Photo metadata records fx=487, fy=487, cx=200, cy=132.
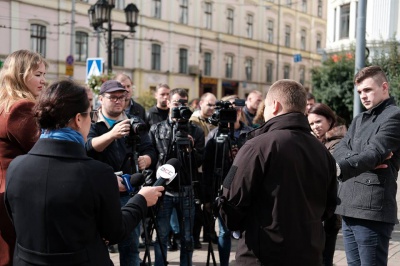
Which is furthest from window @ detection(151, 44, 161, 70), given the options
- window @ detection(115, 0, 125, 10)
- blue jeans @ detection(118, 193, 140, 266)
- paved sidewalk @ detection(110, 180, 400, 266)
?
blue jeans @ detection(118, 193, 140, 266)

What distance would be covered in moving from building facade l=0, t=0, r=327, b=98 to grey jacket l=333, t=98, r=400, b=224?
1825cm

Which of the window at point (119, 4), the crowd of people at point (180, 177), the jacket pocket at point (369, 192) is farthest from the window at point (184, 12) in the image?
the jacket pocket at point (369, 192)

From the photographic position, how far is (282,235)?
2.70m

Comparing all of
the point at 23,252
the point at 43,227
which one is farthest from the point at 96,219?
the point at 23,252

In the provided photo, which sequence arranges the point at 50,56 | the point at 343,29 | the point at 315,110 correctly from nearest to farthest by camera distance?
1. the point at 315,110
2. the point at 343,29
3. the point at 50,56

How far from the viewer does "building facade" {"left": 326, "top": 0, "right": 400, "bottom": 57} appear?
16.3 m

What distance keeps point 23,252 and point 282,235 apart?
1353 millimetres

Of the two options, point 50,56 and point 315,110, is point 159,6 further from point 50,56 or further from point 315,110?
point 315,110

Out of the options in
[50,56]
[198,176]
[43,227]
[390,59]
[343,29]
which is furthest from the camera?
[50,56]

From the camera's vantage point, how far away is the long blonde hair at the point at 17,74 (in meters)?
3.09

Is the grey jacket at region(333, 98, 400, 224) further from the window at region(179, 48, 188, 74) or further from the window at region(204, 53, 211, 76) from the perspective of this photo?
the window at region(204, 53, 211, 76)

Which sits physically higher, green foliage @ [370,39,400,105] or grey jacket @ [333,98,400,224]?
green foliage @ [370,39,400,105]

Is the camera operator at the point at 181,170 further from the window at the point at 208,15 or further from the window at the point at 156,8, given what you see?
the window at the point at 208,15

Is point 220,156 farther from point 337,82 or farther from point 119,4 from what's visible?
point 119,4
